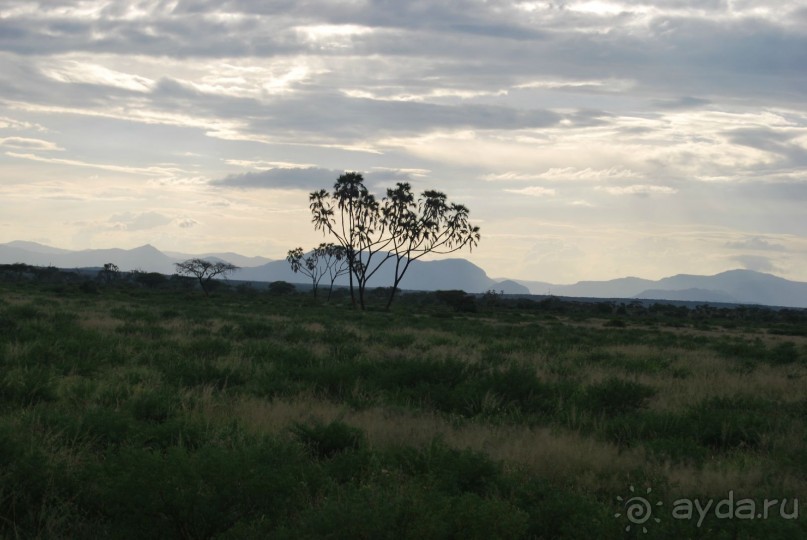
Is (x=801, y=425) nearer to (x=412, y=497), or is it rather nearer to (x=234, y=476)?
(x=412, y=497)

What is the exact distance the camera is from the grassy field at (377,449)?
5062 mm

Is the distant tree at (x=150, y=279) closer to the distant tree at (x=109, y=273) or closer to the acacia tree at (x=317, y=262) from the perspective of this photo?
the distant tree at (x=109, y=273)

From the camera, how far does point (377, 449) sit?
294 inches

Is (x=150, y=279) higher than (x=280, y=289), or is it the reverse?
(x=150, y=279)

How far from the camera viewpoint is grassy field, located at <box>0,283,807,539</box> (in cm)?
506

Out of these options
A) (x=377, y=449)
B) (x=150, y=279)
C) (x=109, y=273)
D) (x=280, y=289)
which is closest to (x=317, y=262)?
(x=280, y=289)

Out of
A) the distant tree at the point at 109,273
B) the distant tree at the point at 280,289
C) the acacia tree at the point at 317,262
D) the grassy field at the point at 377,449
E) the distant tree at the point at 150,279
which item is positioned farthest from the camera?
the distant tree at the point at 109,273

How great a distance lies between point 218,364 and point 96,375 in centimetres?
219

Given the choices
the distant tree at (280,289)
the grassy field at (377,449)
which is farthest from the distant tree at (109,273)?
the grassy field at (377,449)

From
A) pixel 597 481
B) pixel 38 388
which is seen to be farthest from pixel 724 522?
pixel 38 388

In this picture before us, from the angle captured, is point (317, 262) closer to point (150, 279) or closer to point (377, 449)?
point (150, 279)

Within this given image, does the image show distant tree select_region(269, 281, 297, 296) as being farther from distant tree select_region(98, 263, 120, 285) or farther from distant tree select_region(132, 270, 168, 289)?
distant tree select_region(98, 263, 120, 285)

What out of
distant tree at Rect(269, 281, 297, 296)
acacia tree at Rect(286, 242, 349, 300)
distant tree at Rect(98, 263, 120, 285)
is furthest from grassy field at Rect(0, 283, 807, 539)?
distant tree at Rect(98, 263, 120, 285)

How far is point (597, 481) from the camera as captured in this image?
22.0ft
